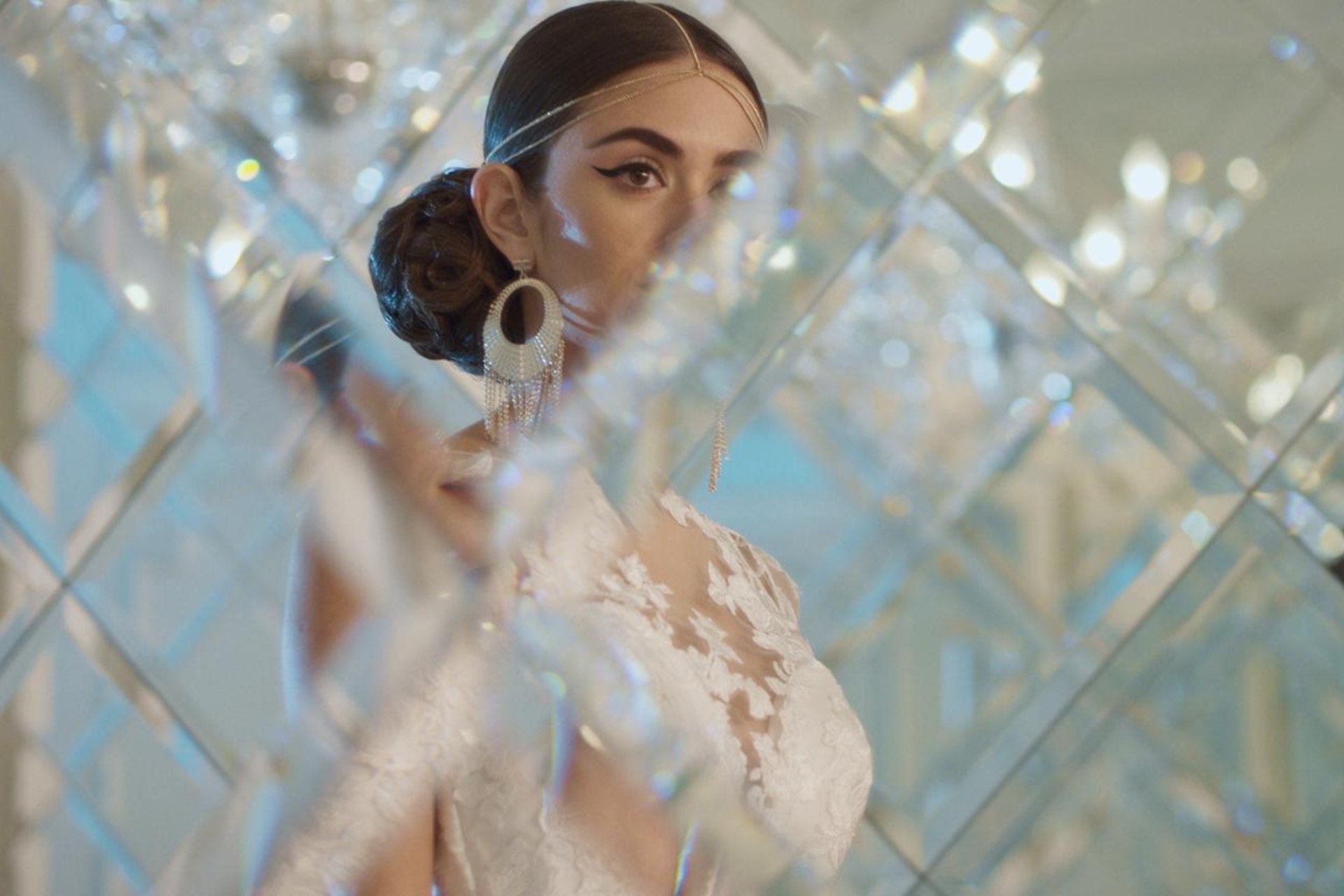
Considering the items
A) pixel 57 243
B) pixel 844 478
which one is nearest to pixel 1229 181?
pixel 844 478

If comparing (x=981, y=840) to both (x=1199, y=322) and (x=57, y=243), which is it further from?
(x=57, y=243)

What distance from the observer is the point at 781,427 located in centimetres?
115

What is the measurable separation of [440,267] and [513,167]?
2.8 inches

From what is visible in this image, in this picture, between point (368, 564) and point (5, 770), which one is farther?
point (5, 770)

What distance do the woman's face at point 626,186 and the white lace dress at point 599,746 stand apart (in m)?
0.12

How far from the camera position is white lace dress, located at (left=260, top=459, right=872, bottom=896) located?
0.64m

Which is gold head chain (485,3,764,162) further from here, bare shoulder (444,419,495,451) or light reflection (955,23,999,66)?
light reflection (955,23,999,66)

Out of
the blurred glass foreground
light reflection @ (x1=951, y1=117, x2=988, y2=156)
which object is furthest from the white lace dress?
light reflection @ (x1=951, y1=117, x2=988, y2=156)

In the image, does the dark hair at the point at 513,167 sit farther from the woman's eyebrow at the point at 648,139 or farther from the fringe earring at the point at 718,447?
the fringe earring at the point at 718,447

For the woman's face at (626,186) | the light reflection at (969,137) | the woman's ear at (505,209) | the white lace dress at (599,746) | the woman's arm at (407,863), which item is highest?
the light reflection at (969,137)

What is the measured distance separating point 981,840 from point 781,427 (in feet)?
1.22

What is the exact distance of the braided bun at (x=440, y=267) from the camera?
80 centimetres

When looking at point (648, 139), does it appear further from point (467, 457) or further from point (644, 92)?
point (467, 457)

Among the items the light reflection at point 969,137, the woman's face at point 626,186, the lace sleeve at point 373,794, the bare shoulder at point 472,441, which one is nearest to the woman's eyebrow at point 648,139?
the woman's face at point 626,186
